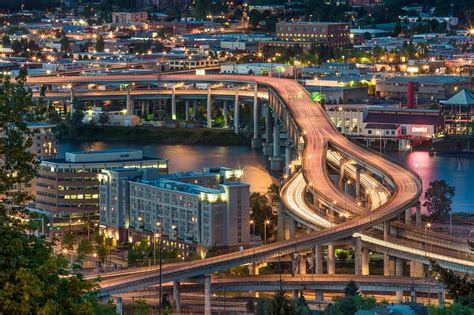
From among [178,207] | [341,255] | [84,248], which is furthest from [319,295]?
[178,207]

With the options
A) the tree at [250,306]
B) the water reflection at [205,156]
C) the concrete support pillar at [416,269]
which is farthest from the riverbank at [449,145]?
the tree at [250,306]

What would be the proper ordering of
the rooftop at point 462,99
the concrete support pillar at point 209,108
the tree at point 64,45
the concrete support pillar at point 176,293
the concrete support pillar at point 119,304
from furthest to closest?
the tree at point 64,45
the concrete support pillar at point 209,108
the rooftop at point 462,99
the concrete support pillar at point 176,293
the concrete support pillar at point 119,304

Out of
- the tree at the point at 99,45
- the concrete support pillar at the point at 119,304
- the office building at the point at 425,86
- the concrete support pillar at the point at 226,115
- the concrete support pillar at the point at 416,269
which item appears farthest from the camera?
the tree at the point at 99,45

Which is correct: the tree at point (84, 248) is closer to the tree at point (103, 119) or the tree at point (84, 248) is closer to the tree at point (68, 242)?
the tree at point (68, 242)

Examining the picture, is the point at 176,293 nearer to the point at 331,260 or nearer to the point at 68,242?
the point at 331,260

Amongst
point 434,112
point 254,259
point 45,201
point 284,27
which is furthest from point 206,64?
point 254,259

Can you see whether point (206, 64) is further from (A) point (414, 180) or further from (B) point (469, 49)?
(A) point (414, 180)
